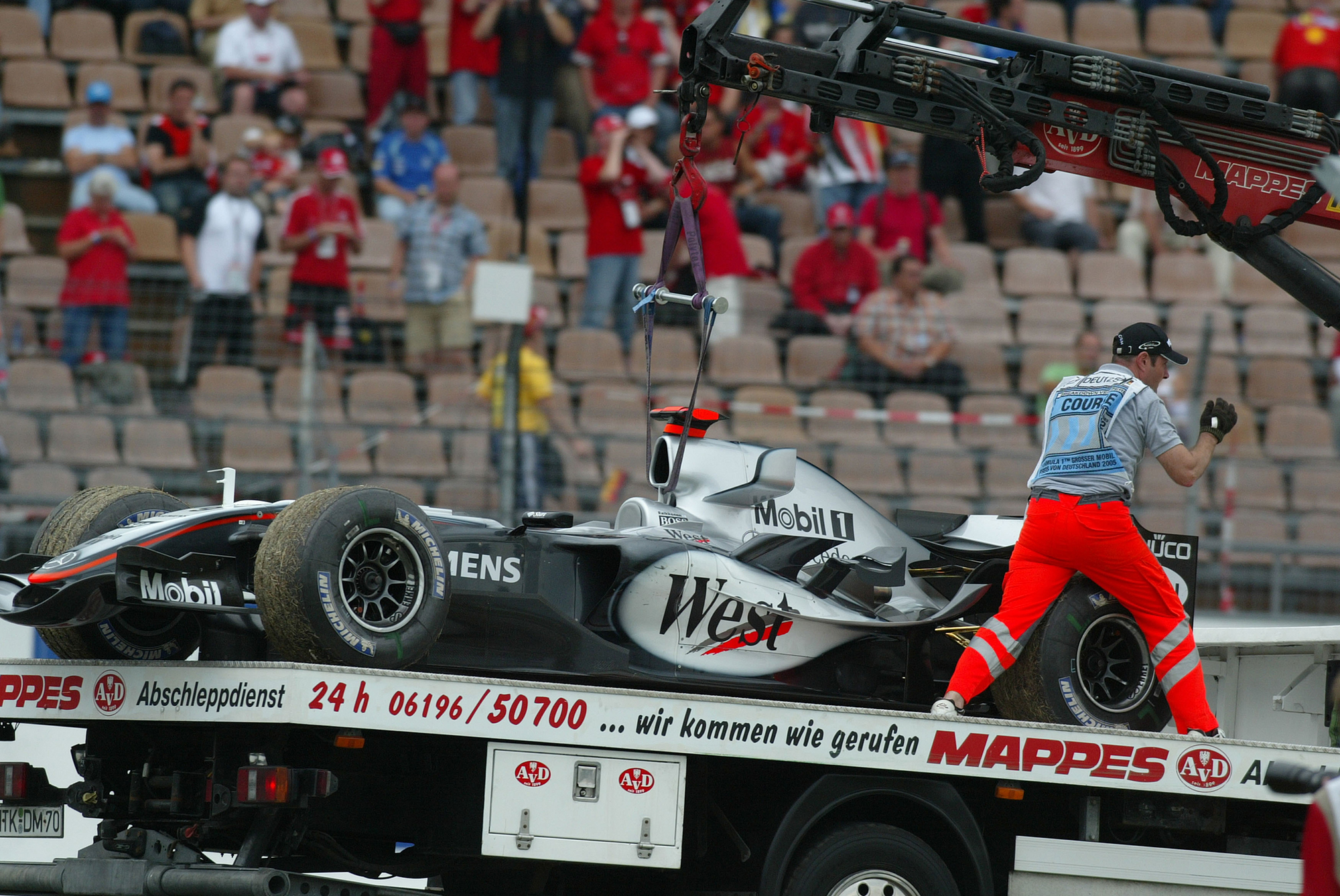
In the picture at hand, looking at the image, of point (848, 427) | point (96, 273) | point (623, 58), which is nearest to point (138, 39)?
point (96, 273)

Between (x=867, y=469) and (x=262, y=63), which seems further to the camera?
(x=262, y=63)

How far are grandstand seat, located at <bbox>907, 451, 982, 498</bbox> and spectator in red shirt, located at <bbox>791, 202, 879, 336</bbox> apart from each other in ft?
5.56

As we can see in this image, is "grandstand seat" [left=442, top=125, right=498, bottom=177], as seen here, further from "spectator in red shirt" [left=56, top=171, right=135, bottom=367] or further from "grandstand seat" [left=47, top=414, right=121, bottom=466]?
"grandstand seat" [left=47, top=414, right=121, bottom=466]

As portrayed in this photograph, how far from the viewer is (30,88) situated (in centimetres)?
1625

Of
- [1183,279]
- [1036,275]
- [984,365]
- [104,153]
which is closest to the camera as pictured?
[984,365]

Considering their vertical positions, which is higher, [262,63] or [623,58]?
[623,58]

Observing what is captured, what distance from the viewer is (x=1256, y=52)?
1917 cm

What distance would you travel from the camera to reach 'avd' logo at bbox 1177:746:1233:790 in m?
6.69

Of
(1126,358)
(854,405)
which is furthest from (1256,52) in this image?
(1126,358)

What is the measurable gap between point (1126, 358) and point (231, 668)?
383 centimetres

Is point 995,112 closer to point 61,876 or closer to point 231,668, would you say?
point 231,668

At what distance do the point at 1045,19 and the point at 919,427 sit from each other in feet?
23.6

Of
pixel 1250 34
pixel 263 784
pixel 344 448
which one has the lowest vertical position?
pixel 263 784

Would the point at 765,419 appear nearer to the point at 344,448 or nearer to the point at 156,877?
the point at 344,448
